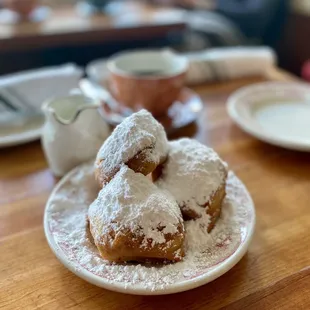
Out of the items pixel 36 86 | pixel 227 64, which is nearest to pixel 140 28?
pixel 227 64

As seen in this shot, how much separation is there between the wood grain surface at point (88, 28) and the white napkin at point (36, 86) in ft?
1.40

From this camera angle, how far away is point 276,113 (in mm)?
943

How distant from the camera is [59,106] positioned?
74cm

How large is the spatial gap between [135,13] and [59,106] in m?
0.98

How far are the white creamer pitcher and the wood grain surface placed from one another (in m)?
0.65

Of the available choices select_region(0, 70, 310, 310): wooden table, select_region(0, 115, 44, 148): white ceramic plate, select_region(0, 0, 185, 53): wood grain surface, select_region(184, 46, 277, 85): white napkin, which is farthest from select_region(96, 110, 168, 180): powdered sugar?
select_region(0, 0, 185, 53): wood grain surface

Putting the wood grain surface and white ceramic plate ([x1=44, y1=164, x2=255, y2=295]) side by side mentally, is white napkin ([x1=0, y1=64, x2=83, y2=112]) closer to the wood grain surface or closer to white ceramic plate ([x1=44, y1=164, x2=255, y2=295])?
white ceramic plate ([x1=44, y1=164, x2=255, y2=295])

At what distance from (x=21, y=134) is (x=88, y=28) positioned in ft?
2.32

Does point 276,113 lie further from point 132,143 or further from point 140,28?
point 140,28

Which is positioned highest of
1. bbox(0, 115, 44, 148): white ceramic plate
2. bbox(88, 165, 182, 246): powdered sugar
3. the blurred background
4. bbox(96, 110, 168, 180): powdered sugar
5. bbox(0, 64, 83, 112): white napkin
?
bbox(96, 110, 168, 180): powdered sugar

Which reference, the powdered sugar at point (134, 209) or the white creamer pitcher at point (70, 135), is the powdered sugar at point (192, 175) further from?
the white creamer pitcher at point (70, 135)

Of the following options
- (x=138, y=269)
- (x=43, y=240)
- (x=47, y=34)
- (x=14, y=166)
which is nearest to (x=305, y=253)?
(x=138, y=269)

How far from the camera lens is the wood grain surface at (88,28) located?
1.31 metres

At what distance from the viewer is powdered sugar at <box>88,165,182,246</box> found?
49 centimetres
